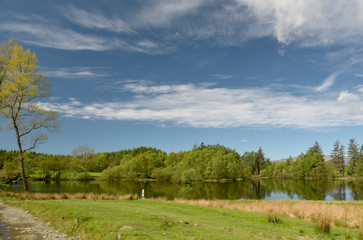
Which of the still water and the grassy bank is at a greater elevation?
the grassy bank

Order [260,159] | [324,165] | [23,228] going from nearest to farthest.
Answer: [23,228] → [324,165] → [260,159]

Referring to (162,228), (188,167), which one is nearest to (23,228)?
(162,228)

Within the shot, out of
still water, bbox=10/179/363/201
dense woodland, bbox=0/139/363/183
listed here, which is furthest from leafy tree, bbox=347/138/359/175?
still water, bbox=10/179/363/201

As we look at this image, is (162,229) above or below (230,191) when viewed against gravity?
above

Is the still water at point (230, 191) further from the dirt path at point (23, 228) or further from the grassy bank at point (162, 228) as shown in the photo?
the grassy bank at point (162, 228)

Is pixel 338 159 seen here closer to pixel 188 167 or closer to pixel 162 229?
pixel 188 167

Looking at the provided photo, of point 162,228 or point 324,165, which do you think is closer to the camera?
point 162,228

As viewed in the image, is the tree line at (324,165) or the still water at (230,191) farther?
the tree line at (324,165)

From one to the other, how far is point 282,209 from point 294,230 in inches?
269

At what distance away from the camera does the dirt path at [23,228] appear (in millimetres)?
10344

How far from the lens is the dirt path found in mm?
10344

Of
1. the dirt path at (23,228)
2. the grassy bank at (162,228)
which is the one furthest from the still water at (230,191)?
the grassy bank at (162,228)

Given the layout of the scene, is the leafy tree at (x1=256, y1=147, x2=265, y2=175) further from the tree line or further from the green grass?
the green grass

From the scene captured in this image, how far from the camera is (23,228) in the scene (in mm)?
11766
